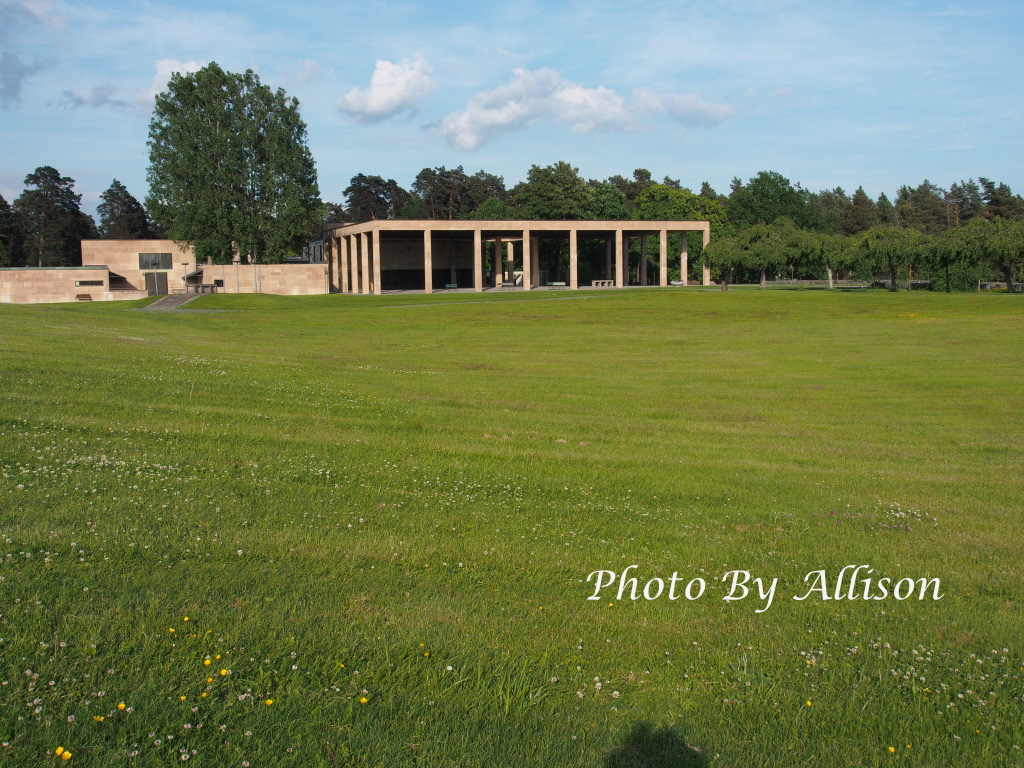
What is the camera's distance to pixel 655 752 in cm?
Result: 442

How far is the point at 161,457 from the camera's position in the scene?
29.0 ft

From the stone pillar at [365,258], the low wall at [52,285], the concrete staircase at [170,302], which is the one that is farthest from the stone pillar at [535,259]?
the low wall at [52,285]

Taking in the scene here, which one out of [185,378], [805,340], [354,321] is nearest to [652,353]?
[805,340]

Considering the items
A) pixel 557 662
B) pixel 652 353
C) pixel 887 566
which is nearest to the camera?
pixel 557 662

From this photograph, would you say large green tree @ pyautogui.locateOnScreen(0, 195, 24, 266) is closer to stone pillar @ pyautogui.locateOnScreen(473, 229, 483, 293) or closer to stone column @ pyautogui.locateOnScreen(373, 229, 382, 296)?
stone column @ pyautogui.locateOnScreen(373, 229, 382, 296)

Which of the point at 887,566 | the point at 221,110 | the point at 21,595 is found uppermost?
the point at 221,110

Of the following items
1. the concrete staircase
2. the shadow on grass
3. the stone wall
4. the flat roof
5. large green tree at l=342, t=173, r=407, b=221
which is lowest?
the shadow on grass

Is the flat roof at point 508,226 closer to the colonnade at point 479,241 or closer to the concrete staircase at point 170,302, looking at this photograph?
the colonnade at point 479,241

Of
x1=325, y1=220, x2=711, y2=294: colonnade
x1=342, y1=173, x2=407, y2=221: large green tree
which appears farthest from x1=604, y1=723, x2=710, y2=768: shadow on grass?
x1=342, y1=173, x2=407, y2=221: large green tree

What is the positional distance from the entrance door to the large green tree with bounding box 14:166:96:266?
25.8 metres

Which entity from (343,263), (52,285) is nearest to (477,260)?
(343,263)

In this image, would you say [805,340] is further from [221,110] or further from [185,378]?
[221,110]

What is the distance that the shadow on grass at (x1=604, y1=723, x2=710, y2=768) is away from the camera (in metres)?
4.33

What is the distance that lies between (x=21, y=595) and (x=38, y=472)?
2882 mm
